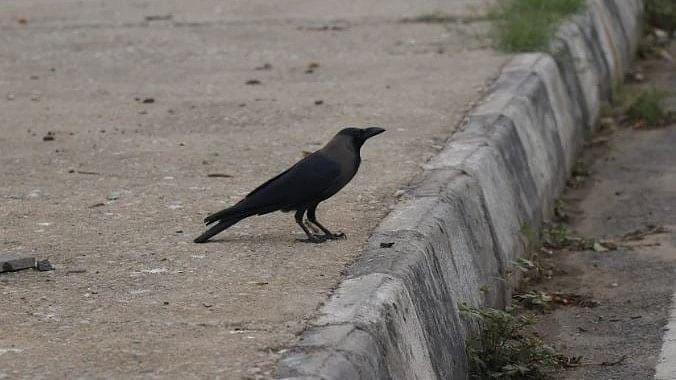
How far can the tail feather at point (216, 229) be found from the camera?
16.6 ft

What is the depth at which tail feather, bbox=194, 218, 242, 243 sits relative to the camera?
5.07 meters

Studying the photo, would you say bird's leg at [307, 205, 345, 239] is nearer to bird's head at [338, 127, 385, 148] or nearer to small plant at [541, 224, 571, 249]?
bird's head at [338, 127, 385, 148]

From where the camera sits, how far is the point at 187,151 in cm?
676

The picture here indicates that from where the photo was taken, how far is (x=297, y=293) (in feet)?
14.6

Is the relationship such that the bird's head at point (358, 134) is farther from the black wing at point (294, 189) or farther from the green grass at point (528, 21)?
the green grass at point (528, 21)

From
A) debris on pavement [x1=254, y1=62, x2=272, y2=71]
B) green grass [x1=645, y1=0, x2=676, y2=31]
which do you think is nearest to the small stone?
debris on pavement [x1=254, y1=62, x2=272, y2=71]

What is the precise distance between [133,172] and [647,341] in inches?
96.3

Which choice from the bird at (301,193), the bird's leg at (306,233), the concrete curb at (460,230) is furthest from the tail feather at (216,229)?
the concrete curb at (460,230)

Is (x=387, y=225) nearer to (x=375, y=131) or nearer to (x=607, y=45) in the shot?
(x=375, y=131)

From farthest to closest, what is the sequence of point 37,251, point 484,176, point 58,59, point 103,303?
point 58,59
point 484,176
point 37,251
point 103,303

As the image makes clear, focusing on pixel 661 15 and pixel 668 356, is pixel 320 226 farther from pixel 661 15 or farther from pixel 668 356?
pixel 661 15

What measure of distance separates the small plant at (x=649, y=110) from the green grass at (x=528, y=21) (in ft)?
2.43

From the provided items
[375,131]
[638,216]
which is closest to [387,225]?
[375,131]

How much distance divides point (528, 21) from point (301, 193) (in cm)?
406
